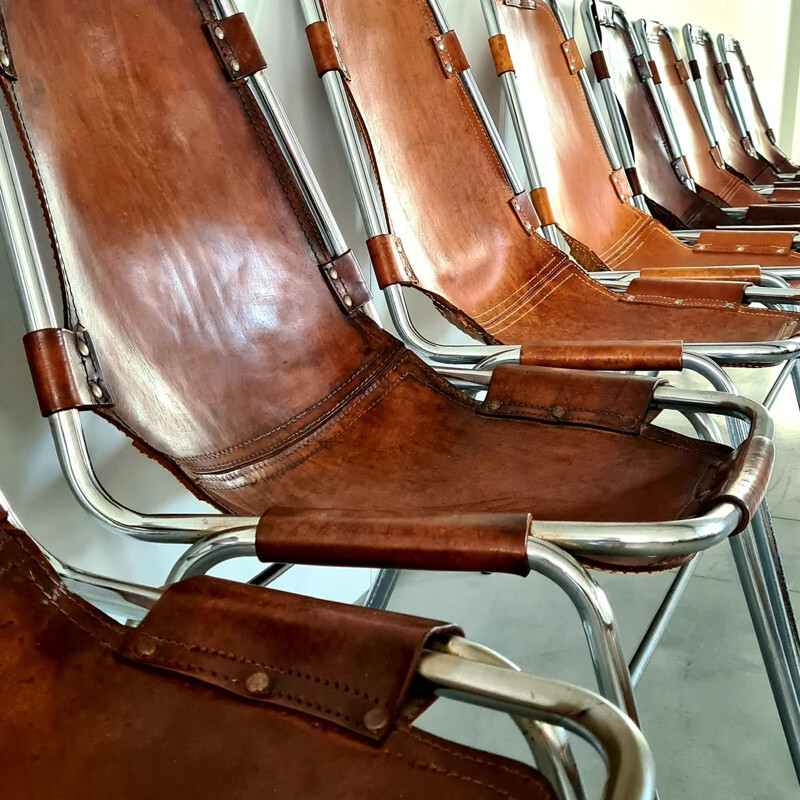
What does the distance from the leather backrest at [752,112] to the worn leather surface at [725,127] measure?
0.28 meters

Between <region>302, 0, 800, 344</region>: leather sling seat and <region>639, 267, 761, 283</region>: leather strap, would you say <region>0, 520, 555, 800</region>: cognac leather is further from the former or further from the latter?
<region>639, 267, 761, 283</region>: leather strap

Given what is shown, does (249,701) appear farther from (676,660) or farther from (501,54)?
(501,54)

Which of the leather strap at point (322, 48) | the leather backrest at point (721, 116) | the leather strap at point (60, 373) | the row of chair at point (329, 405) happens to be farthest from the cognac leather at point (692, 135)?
the leather strap at point (60, 373)

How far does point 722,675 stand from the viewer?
1.43m

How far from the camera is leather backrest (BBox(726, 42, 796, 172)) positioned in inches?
175

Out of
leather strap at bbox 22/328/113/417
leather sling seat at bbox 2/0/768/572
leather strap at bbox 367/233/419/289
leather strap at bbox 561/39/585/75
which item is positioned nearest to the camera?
leather strap at bbox 22/328/113/417

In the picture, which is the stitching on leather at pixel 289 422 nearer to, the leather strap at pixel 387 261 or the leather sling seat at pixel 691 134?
the leather strap at pixel 387 261

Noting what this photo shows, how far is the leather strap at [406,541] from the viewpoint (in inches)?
23.7

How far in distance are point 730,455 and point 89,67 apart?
0.82 meters

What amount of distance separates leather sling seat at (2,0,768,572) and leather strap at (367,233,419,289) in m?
0.13

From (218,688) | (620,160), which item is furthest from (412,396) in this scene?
(620,160)

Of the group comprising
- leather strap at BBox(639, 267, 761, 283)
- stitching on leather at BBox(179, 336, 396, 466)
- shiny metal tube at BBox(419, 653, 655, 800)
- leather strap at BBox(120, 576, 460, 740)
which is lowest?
leather strap at BBox(639, 267, 761, 283)

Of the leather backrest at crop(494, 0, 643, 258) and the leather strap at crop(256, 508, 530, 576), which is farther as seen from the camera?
the leather backrest at crop(494, 0, 643, 258)

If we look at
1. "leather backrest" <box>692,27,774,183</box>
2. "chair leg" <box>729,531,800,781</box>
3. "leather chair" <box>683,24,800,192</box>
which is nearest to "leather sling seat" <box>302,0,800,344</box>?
"chair leg" <box>729,531,800,781</box>
